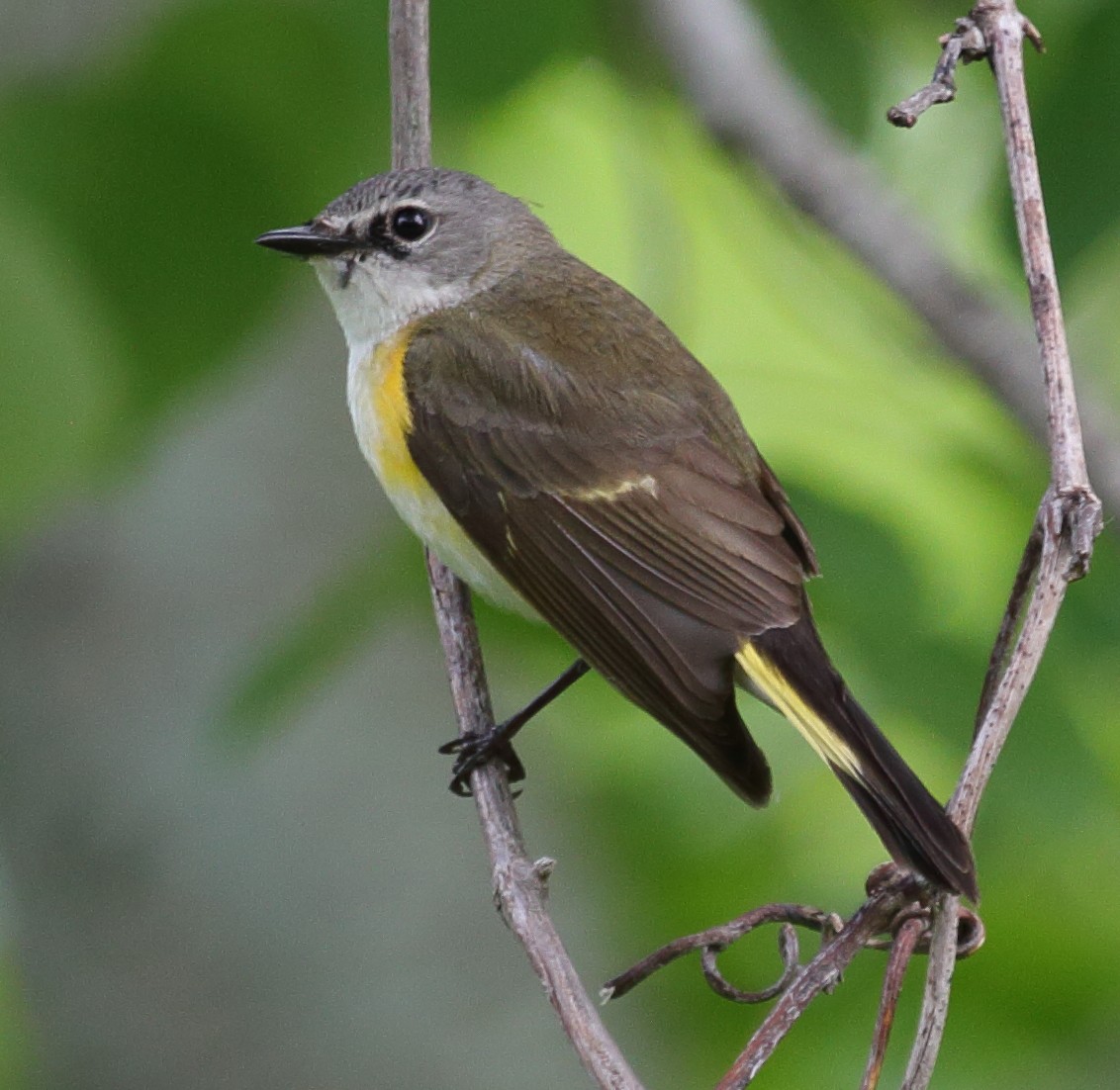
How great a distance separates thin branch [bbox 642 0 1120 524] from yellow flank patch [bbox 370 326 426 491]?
78 centimetres

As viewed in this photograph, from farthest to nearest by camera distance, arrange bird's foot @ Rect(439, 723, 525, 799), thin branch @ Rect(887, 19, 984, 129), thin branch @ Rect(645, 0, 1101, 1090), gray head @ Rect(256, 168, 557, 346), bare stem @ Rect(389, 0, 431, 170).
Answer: gray head @ Rect(256, 168, 557, 346) → bare stem @ Rect(389, 0, 431, 170) → bird's foot @ Rect(439, 723, 525, 799) → thin branch @ Rect(887, 19, 984, 129) → thin branch @ Rect(645, 0, 1101, 1090)

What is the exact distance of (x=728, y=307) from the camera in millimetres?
4199

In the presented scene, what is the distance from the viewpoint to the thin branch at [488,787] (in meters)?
1.98

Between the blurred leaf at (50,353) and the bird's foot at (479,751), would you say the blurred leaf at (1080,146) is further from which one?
the blurred leaf at (50,353)

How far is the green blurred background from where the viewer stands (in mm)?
2889

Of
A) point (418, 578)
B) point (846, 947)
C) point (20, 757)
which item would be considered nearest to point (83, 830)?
point (20, 757)

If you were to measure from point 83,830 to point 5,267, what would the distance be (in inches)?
72.1

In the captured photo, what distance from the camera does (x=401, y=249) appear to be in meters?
3.40

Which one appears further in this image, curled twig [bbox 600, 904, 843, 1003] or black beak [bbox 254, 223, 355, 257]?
black beak [bbox 254, 223, 355, 257]

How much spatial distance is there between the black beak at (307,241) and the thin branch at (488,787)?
0.77 ft

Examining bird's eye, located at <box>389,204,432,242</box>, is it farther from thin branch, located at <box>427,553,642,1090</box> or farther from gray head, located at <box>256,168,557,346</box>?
thin branch, located at <box>427,553,642,1090</box>

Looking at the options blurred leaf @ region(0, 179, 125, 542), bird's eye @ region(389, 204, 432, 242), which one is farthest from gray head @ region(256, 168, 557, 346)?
blurred leaf @ region(0, 179, 125, 542)

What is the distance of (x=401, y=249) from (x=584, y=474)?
744 mm

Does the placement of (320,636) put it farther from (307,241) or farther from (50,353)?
(307,241)
